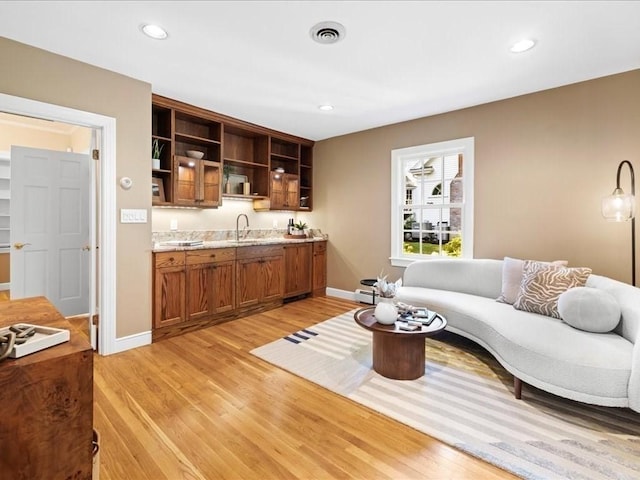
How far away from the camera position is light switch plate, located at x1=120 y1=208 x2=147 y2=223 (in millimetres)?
2969

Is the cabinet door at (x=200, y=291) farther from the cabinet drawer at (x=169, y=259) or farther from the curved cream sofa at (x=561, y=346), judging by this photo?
the curved cream sofa at (x=561, y=346)

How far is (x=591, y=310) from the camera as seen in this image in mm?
2152

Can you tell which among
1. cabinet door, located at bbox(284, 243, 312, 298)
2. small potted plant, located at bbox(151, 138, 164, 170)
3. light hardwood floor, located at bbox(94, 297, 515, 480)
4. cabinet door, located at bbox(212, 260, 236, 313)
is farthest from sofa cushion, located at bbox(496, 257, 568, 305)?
small potted plant, located at bbox(151, 138, 164, 170)

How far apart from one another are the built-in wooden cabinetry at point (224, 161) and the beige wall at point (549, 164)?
1.53m

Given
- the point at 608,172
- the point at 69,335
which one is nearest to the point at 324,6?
the point at 69,335

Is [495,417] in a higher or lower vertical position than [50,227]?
lower

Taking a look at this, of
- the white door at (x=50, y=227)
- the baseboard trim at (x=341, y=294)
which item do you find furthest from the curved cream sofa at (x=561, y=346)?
the white door at (x=50, y=227)

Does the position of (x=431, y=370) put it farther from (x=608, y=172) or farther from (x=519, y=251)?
(x=608, y=172)

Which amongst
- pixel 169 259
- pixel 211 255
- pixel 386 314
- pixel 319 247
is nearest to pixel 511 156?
pixel 386 314

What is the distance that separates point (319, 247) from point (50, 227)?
3.55 metres

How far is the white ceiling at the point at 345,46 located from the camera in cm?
204

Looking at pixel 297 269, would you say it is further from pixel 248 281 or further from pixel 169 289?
pixel 169 289

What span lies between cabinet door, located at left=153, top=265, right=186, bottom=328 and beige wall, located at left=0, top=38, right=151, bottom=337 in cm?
8

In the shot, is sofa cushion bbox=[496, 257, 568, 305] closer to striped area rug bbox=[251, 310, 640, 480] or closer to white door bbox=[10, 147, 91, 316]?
striped area rug bbox=[251, 310, 640, 480]
